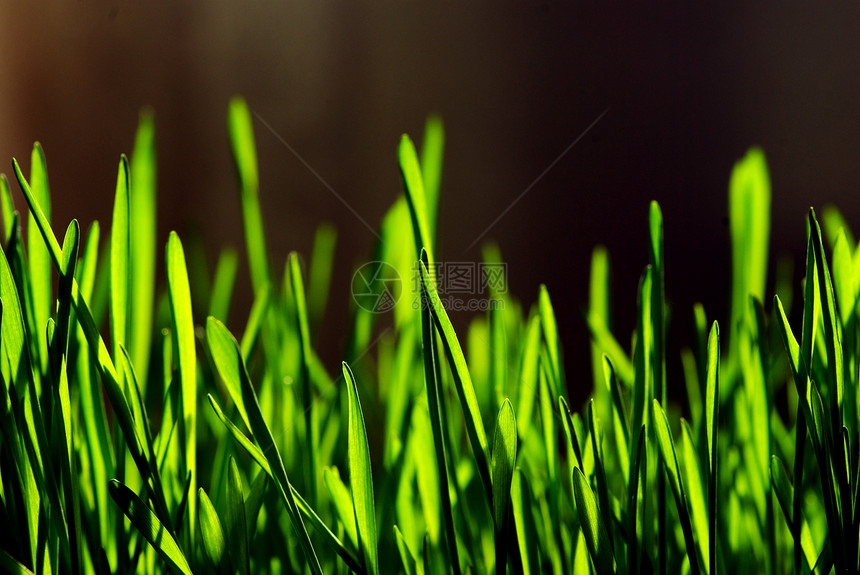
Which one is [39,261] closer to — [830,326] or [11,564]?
[11,564]

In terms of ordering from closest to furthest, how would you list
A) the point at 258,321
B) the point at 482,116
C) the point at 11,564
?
the point at 11,564 < the point at 258,321 < the point at 482,116

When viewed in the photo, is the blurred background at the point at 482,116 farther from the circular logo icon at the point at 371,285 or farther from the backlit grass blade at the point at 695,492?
the backlit grass blade at the point at 695,492

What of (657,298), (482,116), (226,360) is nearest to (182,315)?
(226,360)

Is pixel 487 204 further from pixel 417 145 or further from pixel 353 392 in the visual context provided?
pixel 353 392

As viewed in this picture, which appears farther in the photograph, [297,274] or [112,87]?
[112,87]

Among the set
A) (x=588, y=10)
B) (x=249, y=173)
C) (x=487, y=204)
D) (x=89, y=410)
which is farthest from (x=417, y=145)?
(x=89, y=410)

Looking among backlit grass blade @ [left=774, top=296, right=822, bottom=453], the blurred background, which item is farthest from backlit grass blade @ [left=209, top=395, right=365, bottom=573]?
the blurred background

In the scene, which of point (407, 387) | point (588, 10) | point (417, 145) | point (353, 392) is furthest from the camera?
point (417, 145)
